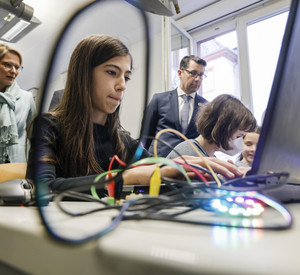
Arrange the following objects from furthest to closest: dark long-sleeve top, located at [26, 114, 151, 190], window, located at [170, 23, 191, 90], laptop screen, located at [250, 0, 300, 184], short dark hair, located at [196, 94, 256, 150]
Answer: window, located at [170, 23, 191, 90], short dark hair, located at [196, 94, 256, 150], dark long-sleeve top, located at [26, 114, 151, 190], laptop screen, located at [250, 0, 300, 184]

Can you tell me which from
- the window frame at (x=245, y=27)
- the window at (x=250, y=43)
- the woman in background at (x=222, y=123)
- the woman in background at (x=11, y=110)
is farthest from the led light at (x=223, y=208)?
the window frame at (x=245, y=27)

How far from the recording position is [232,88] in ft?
10.1

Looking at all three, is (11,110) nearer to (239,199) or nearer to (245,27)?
(239,199)

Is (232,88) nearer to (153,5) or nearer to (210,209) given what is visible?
(153,5)

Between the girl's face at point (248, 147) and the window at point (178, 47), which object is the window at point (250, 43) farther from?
the girl's face at point (248, 147)

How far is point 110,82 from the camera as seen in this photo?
843 mm

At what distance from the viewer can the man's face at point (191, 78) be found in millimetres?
1988

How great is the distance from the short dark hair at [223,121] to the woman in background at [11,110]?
1.05 m

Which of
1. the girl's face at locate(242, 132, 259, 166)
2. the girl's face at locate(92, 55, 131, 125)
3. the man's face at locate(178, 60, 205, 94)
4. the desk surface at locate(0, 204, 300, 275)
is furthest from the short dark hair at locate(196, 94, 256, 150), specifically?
the desk surface at locate(0, 204, 300, 275)

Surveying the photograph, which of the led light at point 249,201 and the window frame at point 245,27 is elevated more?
the window frame at point 245,27

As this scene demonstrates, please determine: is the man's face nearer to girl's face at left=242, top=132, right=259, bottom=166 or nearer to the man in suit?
the man in suit

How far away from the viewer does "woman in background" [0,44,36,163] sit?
1625mm

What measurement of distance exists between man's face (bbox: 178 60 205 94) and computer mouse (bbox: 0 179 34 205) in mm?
1723

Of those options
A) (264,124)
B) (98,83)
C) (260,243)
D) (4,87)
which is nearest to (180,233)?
(260,243)
